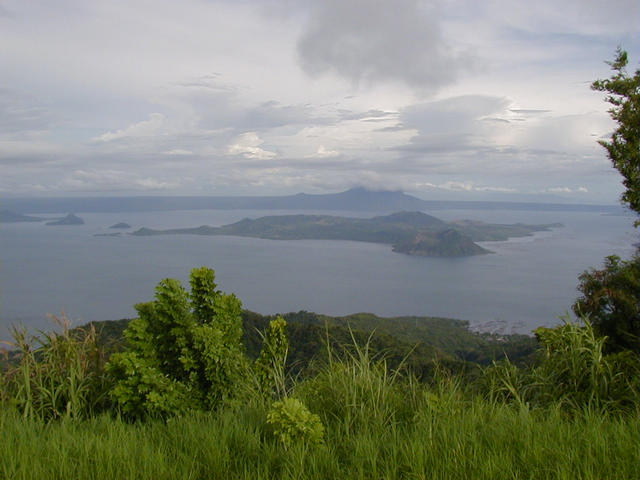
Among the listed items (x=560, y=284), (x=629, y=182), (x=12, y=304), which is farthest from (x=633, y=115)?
(x=560, y=284)

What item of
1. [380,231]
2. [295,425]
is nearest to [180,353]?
[295,425]

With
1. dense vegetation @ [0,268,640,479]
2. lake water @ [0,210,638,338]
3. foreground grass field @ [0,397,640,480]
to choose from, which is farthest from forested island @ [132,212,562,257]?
foreground grass field @ [0,397,640,480]

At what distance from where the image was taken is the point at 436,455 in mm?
2344

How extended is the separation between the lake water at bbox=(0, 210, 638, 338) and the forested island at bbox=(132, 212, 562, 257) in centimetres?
718

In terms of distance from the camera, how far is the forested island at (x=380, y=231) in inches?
5723

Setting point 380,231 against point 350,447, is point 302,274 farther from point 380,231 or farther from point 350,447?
point 350,447

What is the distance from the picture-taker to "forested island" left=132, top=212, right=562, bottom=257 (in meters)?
145

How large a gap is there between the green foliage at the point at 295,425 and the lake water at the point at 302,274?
163ft

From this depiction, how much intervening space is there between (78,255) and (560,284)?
107953 millimetres

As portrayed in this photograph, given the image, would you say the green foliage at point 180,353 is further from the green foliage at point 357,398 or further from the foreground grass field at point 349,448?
the green foliage at point 357,398

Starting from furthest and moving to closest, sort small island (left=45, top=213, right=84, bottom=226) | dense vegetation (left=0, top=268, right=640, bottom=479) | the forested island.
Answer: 1. small island (left=45, top=213, right=84, bottom=226)
2. the forested island
3. dense vegetation (left=0, top=268, right=640, bottom=479)

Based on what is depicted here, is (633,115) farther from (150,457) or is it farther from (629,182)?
(150,457)

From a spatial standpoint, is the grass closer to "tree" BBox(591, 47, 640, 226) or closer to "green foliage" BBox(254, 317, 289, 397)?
"green foliage" BBox(254, 317, 289, 397)

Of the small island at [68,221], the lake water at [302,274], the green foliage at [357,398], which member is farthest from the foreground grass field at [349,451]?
the small island at [68,221]
